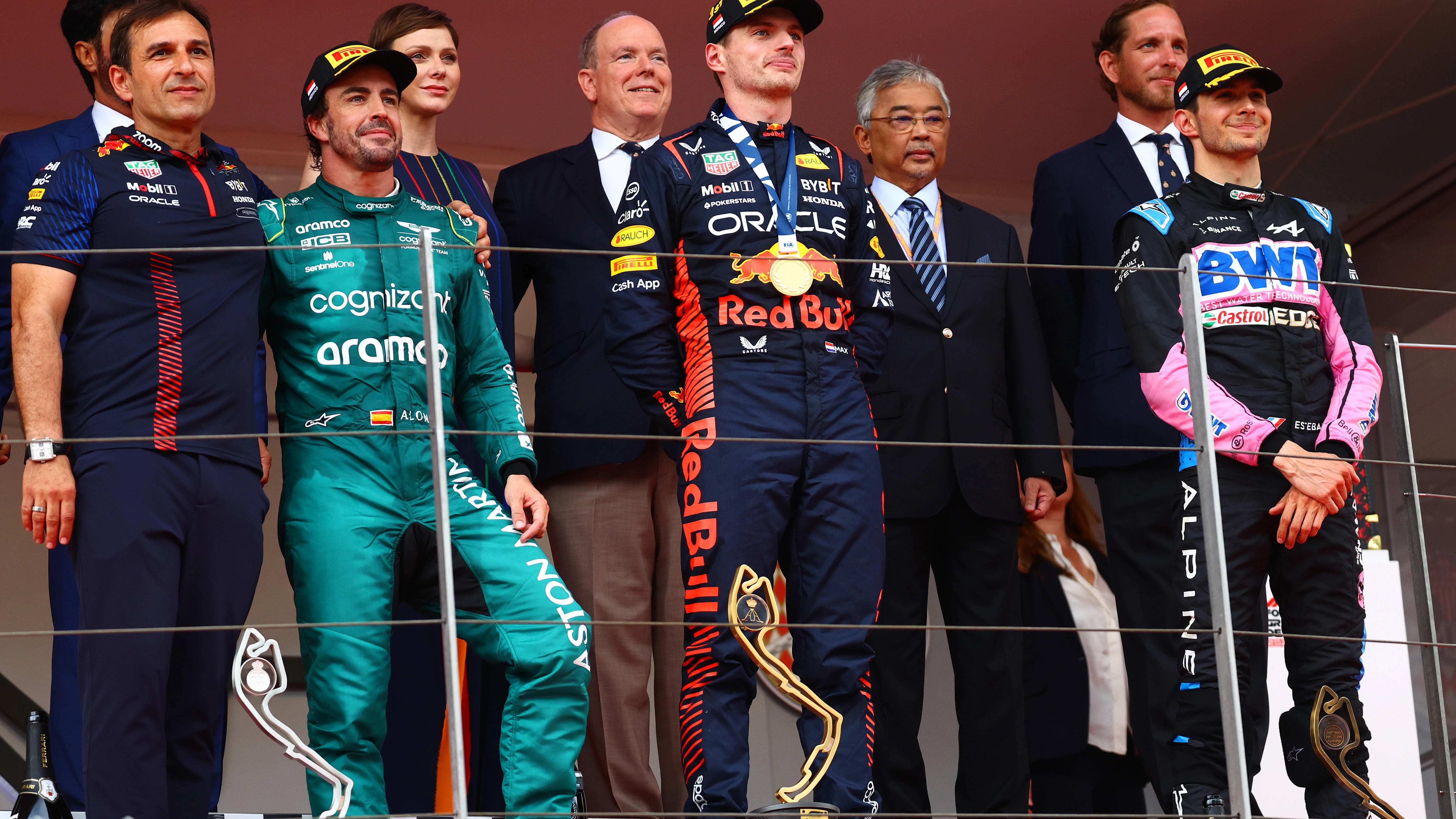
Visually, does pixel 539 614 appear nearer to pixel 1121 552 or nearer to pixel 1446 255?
pixel 1121 552

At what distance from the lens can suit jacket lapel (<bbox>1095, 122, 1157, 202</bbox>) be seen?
3.30 meters

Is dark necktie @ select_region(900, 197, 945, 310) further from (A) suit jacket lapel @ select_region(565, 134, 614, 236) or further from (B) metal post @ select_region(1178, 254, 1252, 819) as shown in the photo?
(B) metal post @ select_region(1178, 254, 1252, 819)

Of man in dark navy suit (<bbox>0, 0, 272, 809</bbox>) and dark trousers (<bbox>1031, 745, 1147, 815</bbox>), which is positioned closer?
man in dark navy suit (<bbox>0, 0, 272, 809</bbox>)

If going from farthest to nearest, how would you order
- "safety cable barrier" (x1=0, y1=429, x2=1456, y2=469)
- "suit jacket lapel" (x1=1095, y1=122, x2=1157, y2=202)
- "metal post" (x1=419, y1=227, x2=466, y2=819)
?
"suit jacket lapel" (x1=1095, y1=122, x2=1157, y2=202) → "safety cable barrier" (x1=0, y1=429, x2=1456, y2=469) → "metal post" (x1=419, y1=227, x2=466, y2=819)

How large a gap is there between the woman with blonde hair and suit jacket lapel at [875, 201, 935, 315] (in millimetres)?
553

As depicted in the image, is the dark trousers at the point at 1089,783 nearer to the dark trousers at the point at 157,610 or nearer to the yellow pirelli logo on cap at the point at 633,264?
the yellow pirelli logo on cap at the point at 633,264

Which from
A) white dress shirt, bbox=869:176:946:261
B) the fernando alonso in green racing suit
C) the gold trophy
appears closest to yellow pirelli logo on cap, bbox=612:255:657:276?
the fernando alonso in green racing suit

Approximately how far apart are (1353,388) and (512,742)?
148cm

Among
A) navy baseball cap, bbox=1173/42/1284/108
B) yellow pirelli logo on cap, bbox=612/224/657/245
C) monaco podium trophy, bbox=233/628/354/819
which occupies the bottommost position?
monaco podium trophy, bbox=233/628/354/819

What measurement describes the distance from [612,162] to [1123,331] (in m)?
1.05

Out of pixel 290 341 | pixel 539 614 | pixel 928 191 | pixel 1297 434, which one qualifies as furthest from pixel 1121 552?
pixel 290 341

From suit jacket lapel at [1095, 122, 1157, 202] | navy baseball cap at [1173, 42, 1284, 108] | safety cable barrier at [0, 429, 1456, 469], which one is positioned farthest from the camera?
suit jacket lapel at [1095, 122, 1157, 202]

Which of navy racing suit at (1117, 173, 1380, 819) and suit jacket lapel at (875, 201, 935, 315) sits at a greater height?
suit jacket lapel at (875, 201, 935, 315)

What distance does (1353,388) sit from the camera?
2.71 meters
